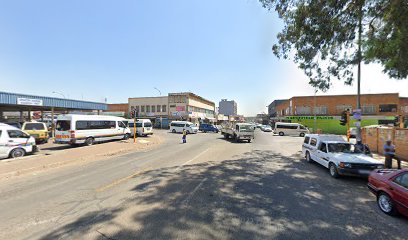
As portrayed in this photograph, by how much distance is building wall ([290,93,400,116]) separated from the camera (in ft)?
149

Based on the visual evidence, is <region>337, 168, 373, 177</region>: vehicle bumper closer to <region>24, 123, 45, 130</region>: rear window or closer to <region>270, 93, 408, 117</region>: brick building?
<region>24, 123, 45, 130</region>: rear window

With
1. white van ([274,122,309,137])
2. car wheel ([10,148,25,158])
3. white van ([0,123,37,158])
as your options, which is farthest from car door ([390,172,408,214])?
white van ([274,122,309,137])

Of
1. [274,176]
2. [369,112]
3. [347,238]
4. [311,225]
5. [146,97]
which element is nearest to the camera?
[347,238]

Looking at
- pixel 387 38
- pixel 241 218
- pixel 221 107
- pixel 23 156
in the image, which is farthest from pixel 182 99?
pixel 241 218

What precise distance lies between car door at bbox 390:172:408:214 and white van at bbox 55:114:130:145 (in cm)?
1861

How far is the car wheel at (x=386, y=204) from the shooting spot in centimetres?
508

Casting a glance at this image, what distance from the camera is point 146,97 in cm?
5662

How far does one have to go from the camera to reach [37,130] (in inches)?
725

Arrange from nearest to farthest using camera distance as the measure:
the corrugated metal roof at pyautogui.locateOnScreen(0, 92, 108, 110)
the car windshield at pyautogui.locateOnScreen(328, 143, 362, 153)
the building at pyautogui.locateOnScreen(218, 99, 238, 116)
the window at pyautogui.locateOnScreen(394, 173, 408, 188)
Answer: the window at pyautogui.locateOnScreen(394, 173, 408, 188) → the car windshield at pyautogui.locateOnScreen(328, 143, 362, 153) → the corrugated metal roof at pyautogui.locateOnScreen(0, 92, 108, 110) → the building at pyautogui.locateOnScreen(218, 99, 238, 116)

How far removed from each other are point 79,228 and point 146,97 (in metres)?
54.6

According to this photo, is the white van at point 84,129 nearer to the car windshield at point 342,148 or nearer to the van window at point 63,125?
the van window at point 63,125

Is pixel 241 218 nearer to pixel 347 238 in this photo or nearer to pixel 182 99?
pixel 347 238

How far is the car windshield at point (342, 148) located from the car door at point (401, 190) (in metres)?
4.47

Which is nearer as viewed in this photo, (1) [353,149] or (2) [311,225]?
(2) [311,225]
